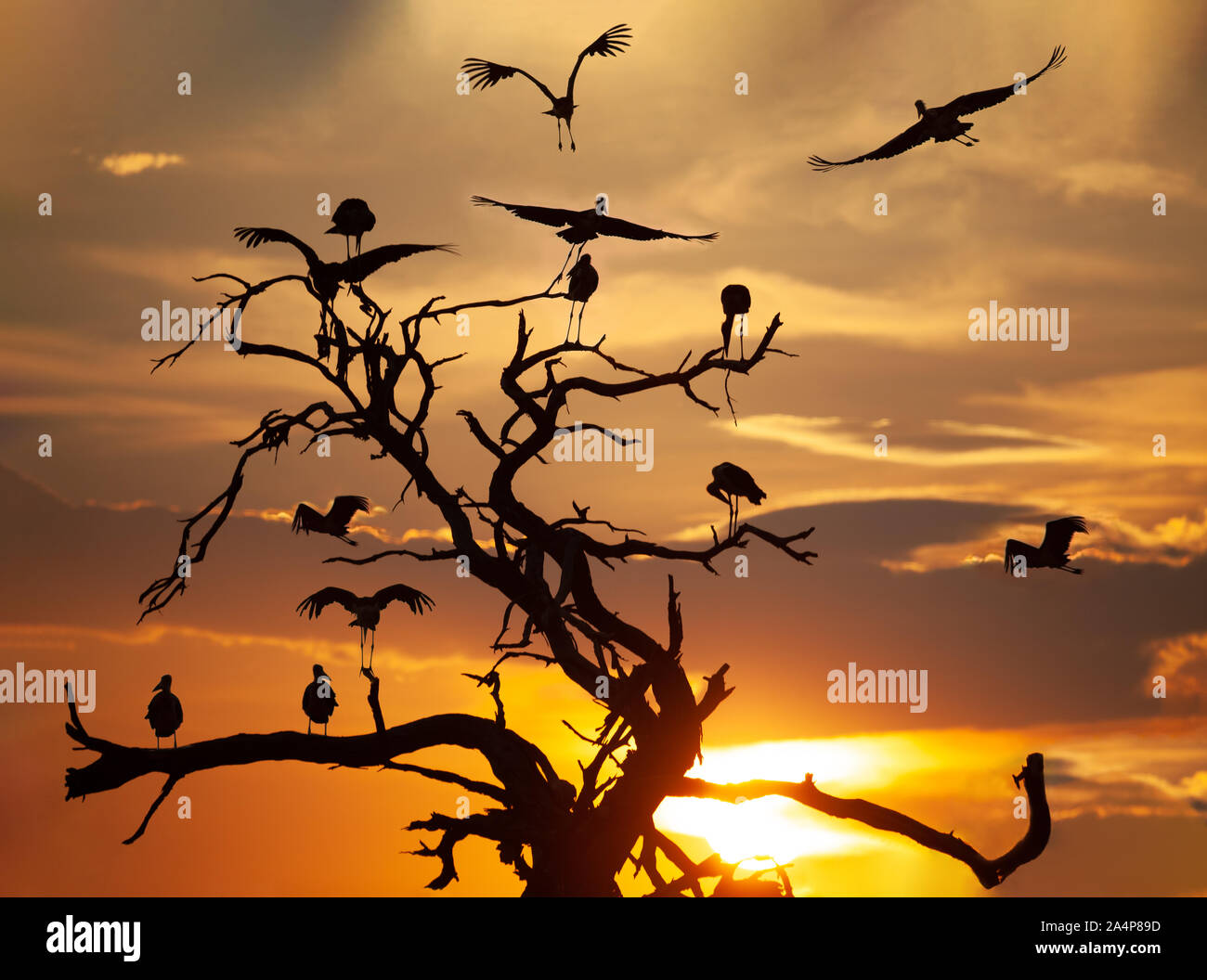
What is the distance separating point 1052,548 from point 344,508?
8.46 m

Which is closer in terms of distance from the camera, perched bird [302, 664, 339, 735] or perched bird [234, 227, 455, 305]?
perched bird [234, 227, 455, 305]

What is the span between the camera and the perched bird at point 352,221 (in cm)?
1381

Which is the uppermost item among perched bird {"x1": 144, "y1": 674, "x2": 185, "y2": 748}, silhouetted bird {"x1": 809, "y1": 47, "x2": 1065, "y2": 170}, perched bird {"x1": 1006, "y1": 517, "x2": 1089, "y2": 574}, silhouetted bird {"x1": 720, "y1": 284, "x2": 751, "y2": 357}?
silhouetted bird {"x1": 809, "y1": 47, "x2": 1065, "y2": 170}

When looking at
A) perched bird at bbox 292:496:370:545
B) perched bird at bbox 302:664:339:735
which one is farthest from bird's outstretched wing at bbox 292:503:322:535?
perched bird at bbox 302:664:339:735

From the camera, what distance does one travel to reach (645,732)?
12.7 metres

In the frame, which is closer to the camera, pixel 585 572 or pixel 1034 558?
pixel 585 572

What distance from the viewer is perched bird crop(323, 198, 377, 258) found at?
13.8m

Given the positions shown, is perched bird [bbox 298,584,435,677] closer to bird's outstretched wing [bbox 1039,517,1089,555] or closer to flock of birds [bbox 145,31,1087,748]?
flock of birds [bbox 145,31,1087,748]

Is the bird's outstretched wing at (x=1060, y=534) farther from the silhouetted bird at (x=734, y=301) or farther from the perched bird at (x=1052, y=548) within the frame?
the silhouetted bird at (x=734, y=301)

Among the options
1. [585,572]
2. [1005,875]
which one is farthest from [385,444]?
[1005,875]

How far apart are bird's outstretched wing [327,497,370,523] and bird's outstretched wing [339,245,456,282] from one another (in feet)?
8.46
